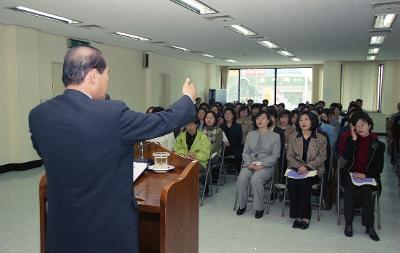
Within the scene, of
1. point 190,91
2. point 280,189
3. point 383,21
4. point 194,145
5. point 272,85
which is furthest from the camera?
point 272,85

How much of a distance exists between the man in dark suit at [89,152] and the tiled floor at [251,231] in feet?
6.91

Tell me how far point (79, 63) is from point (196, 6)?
12.3ft

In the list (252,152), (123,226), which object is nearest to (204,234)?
(252,152)

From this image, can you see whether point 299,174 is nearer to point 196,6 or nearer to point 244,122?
point 196,6

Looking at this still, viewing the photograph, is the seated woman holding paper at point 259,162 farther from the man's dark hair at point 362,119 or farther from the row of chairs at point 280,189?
the man's dark hair at point 362,119

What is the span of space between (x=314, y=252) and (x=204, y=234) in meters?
1.06

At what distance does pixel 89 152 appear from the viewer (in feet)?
4.19

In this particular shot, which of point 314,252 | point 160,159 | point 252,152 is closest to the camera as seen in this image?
point 160,159

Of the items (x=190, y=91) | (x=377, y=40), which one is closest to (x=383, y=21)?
(x=377, y=40)

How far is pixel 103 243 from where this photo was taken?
134cm

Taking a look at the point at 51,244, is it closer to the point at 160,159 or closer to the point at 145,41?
the point at 160,159

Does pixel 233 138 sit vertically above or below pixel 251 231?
above

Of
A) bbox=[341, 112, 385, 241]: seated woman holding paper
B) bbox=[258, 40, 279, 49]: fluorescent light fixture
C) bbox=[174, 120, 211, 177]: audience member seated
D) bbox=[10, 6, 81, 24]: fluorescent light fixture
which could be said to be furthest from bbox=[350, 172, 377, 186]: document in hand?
bbox=[258, 40, 279, 49]: fluorescent light fixture

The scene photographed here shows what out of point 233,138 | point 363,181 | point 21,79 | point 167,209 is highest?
point 21,79
